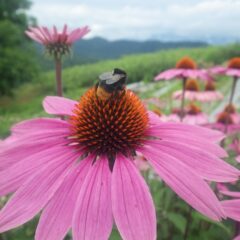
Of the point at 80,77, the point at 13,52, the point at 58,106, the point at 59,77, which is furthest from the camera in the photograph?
→ the point at 13,52

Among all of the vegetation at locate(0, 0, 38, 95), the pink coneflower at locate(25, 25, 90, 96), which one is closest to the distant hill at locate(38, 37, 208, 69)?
the vegetation at locate(0, 0, 38, 95)

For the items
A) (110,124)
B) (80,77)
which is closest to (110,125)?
(110,124)

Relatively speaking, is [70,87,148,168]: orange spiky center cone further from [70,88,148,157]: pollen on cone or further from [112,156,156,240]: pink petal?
[112,156,156,240]: pink petal

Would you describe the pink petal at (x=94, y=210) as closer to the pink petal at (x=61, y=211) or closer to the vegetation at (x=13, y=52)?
the pink petal at (x=61, y=211)

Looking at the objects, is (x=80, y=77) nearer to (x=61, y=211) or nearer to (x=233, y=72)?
(x=233, y=72)

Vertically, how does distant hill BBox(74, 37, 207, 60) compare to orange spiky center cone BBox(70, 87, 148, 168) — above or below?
below
